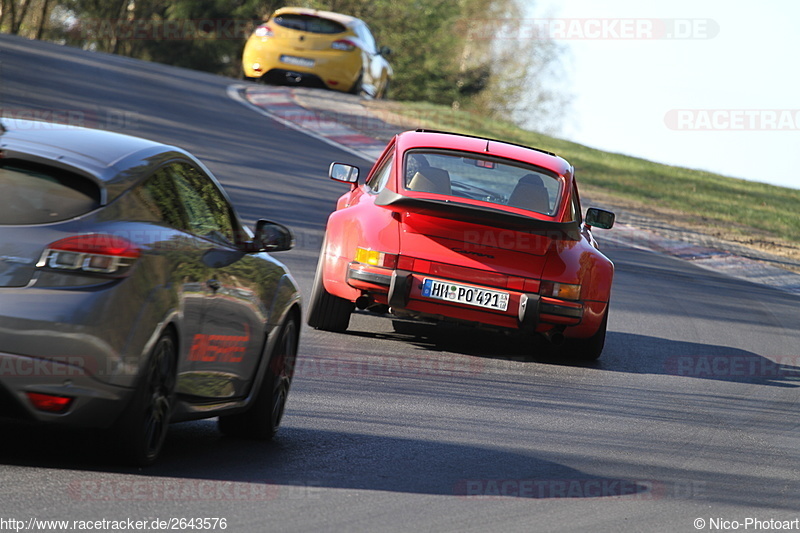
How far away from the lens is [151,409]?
219 inches

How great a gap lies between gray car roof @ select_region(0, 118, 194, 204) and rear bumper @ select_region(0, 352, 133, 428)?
2.51 ft

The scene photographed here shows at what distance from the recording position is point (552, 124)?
2938 inches

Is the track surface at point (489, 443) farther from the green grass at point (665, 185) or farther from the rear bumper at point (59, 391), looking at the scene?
the green grass at point (665, 185)

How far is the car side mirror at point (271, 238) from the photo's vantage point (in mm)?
6738

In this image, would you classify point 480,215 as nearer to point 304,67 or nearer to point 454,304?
point 454,304

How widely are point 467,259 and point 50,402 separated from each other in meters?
5.28

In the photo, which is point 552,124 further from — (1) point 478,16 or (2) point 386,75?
(2) point 386,75

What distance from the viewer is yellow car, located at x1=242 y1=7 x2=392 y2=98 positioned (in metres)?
26.7

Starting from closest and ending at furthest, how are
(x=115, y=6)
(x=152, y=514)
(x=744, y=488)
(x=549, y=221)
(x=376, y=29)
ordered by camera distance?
(x=152, y=514), (x=744, y=488), (x=549, y=221), (x=115, y=6), (x=376, y=29)

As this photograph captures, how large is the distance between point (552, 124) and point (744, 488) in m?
68.8

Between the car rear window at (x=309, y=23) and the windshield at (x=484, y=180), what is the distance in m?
16.6

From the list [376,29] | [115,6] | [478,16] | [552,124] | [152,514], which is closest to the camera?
[152,514]

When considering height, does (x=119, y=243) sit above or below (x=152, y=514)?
above

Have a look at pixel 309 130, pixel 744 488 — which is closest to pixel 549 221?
pixel 744 488
